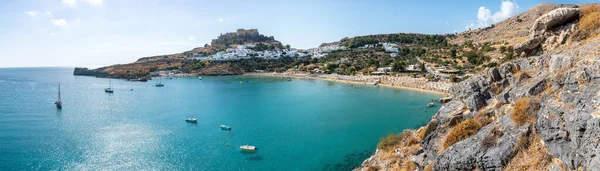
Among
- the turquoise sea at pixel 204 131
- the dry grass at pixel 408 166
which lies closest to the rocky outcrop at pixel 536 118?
the dry grass at pixel 408 166

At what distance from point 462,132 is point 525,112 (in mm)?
2644

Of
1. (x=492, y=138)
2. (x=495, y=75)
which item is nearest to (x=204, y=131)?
(x=495, y=75)

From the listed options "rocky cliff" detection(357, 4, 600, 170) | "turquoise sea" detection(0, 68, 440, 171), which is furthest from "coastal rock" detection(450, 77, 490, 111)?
"turquoise sea" detection(0, 68, 440, 171)

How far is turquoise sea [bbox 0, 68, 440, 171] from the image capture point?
27172mm

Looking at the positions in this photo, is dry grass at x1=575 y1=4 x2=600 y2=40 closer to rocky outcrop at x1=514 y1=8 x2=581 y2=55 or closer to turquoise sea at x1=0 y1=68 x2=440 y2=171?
rocky outcrop at x1=514 y1=8 x2=581 y2=55

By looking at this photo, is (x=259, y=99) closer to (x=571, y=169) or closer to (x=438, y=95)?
(x=438, y=95)

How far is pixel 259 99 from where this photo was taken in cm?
6391

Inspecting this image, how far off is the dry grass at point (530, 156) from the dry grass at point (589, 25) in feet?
19.4

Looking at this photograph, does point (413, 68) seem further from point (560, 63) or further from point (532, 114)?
point (532, 114)

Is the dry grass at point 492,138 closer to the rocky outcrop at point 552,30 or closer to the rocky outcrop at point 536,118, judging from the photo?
the rocky outcrop at point 536,118

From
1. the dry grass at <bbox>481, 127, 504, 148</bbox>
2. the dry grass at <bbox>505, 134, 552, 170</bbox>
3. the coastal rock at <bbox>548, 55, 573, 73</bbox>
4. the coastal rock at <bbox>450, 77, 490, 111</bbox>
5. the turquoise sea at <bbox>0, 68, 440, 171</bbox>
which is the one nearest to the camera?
the dry grass at <bbox>505, 134, 552, 170</bbox>

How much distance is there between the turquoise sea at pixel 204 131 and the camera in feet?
89.1

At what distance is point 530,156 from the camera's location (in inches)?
387

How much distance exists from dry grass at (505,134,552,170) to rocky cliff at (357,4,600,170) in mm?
24
